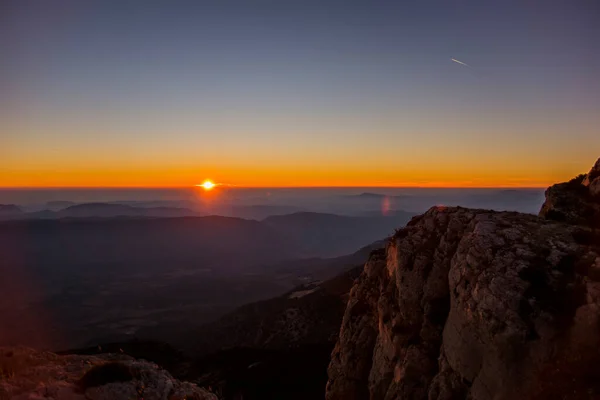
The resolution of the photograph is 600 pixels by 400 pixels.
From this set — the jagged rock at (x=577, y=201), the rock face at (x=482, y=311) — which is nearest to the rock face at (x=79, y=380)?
the rock face at (x=482, y=311)

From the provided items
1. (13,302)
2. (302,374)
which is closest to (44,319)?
(13,302)

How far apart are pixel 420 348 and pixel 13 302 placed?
211m

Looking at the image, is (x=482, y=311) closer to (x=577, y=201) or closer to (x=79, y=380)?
(x=577, y=201)

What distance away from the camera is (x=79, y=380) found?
14.9 meters

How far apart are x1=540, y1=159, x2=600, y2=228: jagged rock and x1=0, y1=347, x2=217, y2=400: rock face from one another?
65.0 feet

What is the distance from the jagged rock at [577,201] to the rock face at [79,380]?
781 inches

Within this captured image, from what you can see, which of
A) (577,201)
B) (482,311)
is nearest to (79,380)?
(482,311)

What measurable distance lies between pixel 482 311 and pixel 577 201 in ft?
32.2

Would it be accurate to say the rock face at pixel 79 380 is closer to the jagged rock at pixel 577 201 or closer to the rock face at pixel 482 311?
the rock face at pixel 482 311

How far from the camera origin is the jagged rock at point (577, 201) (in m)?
19.1

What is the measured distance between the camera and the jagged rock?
19.1m

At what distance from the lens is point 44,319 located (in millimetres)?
153625

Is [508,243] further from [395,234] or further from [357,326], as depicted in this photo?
[357,326]

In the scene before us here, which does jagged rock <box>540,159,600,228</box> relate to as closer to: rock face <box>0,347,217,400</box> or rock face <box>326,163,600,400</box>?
rock face <box>326,163,600,400</box>
